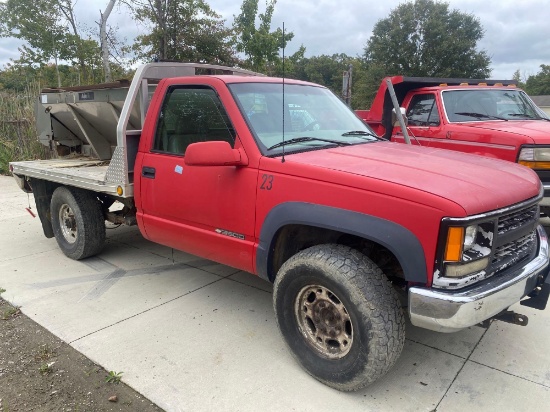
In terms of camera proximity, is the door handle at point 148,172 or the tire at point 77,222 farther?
the tire at point 77,222

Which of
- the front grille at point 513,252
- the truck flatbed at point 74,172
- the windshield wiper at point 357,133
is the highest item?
the windshield wiper at point 357,133

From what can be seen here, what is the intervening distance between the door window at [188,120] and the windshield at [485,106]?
409 cm

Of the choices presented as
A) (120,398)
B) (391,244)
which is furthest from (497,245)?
(120,398)

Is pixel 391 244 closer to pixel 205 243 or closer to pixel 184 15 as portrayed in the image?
pixel 205 243

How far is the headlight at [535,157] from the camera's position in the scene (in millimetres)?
5184

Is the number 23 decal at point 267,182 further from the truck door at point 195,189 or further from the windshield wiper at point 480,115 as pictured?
the windshield wiper at point 480,115

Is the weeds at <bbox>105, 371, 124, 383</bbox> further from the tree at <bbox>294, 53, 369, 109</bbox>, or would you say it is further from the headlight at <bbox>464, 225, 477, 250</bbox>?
the tree at <bbox>294, 53, 369, 109</bbox>

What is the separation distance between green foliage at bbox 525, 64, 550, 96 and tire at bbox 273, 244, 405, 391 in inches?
2004

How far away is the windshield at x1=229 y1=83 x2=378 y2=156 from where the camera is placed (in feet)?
10.6

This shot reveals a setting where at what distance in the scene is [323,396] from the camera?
2730mm

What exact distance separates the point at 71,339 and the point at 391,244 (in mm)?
2556

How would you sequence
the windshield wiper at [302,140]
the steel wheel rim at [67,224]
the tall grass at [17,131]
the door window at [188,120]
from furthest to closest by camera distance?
the tall grass at [17,131] → the steel wheel rim at [67,224] → the door window at [188,120] → the windshield wiper at [302,140]

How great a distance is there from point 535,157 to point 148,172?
14.5 ft

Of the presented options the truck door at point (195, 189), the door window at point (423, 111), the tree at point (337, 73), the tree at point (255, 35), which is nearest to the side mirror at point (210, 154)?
the truck door at point (195, 189)
